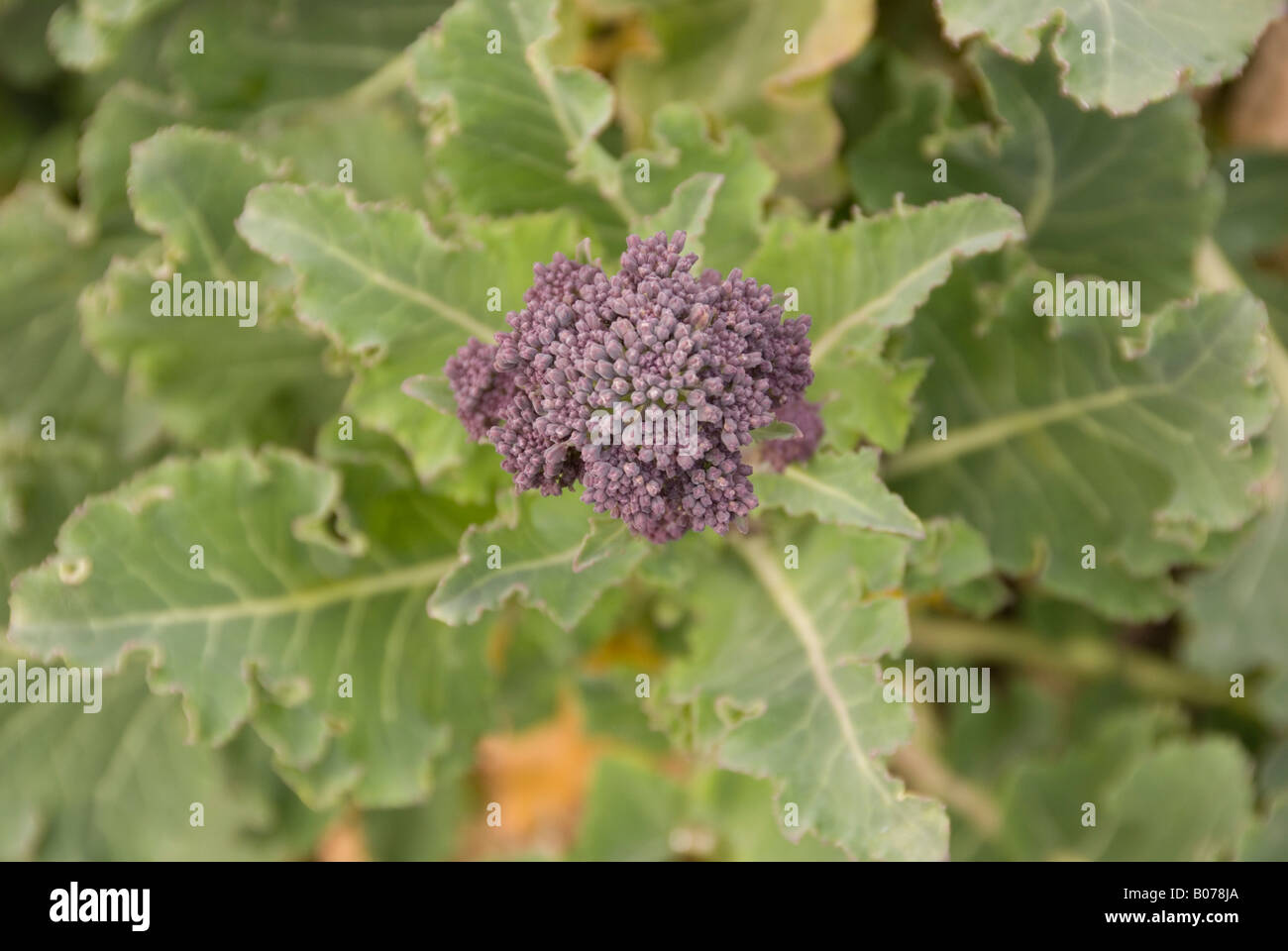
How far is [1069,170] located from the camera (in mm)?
1827

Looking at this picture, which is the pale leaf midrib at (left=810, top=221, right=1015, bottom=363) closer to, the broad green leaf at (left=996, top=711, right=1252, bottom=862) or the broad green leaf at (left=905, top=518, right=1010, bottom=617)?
the broad green leaf at (left=905, top=518, right=1010, bottom=617)

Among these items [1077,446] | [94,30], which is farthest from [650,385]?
[94,30]

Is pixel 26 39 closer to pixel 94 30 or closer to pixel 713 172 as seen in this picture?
pixel 94 30

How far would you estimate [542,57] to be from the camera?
1575 millimetres

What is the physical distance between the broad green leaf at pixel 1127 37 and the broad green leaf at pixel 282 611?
113 cm

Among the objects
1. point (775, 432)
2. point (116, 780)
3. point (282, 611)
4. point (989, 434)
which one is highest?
point (989, 434)

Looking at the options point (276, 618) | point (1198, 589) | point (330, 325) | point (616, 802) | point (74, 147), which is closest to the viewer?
point (330, 325)

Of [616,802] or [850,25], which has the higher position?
[850,25]

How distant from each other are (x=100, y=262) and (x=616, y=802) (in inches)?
63.4

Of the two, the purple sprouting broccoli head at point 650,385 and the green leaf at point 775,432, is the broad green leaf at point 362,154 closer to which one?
the purple sprouting broccoli head at point 650,385

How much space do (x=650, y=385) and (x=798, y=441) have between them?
0.31 metres
